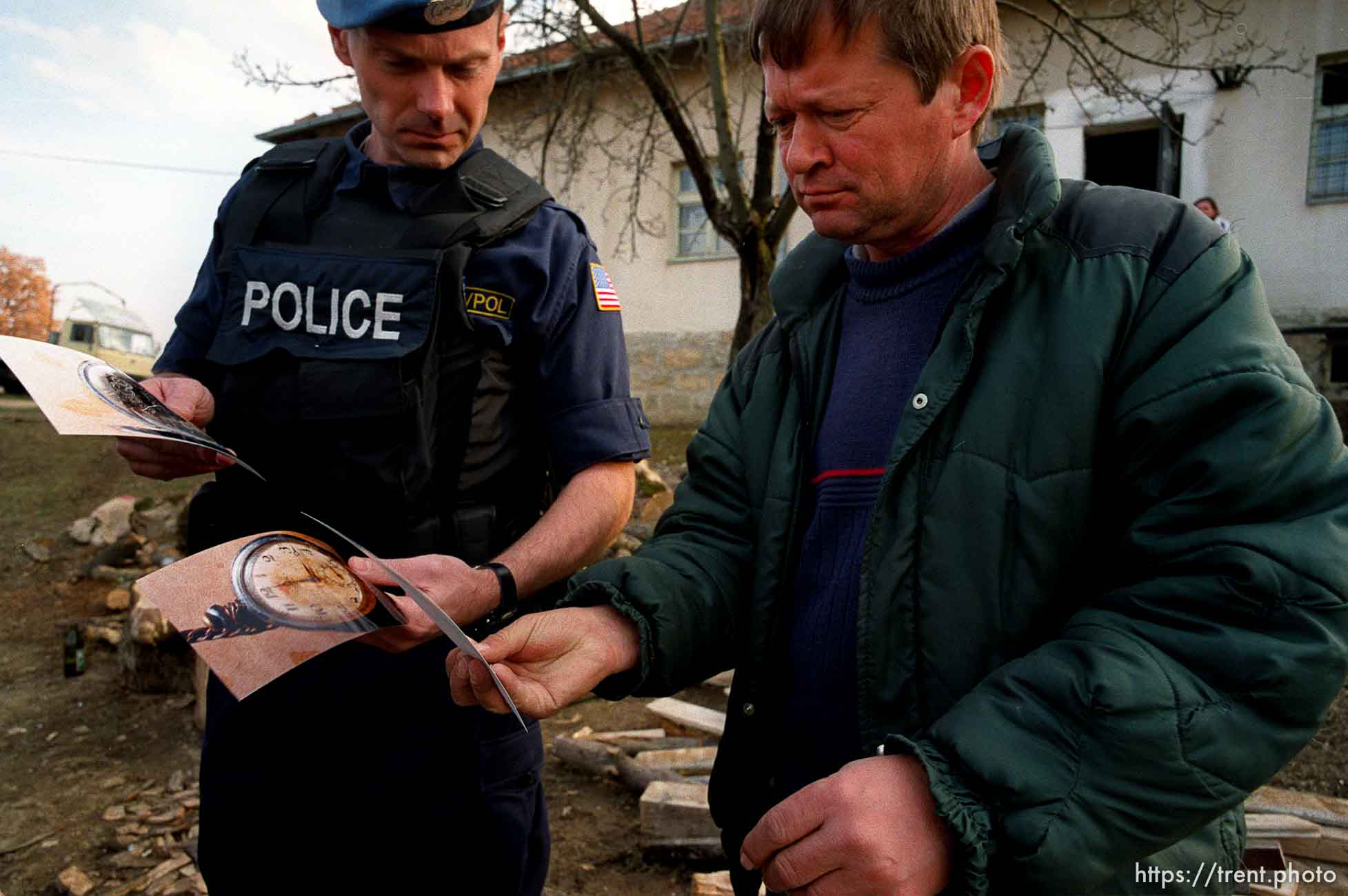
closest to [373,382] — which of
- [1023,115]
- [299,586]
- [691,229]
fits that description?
[299,586]

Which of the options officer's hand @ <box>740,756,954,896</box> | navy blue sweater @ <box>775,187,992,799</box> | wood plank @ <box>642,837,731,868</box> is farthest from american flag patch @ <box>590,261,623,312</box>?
wood plank @ <box>642,837,731,868</box>

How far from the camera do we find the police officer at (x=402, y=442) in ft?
5.65

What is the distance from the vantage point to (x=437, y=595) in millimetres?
1486

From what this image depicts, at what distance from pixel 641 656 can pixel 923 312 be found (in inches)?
25.7

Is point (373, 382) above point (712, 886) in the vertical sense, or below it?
above

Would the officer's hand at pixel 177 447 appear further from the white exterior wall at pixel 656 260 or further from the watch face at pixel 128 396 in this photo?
the white exterior wall at pixel 656 260

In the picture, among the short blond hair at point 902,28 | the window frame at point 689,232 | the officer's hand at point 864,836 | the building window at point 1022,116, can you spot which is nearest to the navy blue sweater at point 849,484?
the short blond hair at point 902,28

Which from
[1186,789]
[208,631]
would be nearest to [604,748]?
[208,631]

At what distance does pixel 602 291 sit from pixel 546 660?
0.87 m

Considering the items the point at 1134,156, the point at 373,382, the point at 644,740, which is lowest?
the point at 644,740

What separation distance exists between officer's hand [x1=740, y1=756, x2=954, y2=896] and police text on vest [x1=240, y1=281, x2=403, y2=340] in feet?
3.85

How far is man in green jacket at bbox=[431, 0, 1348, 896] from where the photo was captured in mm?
942

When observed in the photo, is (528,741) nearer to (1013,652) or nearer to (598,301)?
(598,301)

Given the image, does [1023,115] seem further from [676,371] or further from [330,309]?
[330,309]
